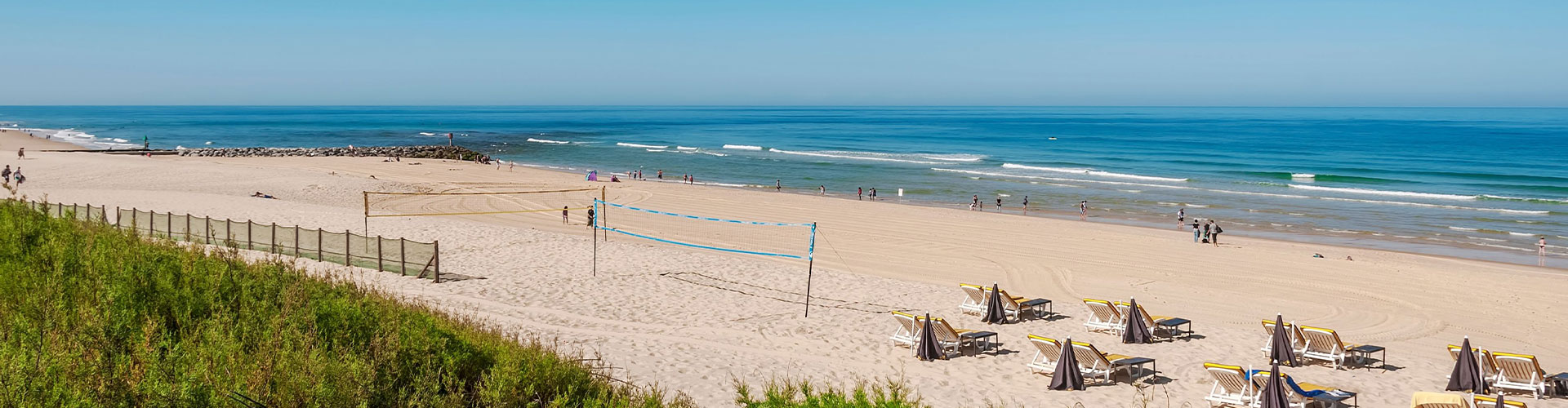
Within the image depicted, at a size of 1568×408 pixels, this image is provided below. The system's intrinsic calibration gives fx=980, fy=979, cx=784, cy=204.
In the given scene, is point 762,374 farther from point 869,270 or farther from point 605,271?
point 869,270

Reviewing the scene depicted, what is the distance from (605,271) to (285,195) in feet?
66.8

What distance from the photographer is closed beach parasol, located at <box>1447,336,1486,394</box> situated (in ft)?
38.2

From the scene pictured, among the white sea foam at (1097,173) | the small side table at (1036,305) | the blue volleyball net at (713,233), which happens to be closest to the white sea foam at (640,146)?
the white sea foam at (1097,173)

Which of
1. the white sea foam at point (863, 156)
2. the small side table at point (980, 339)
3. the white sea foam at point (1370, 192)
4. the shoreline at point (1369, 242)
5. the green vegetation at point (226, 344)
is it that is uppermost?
the green vegetation at point (226, 344)

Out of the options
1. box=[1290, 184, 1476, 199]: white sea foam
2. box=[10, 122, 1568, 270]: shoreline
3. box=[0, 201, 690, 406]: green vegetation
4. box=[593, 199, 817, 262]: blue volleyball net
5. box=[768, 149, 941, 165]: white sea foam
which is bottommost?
box=[593, 199, 817, 262]: blue volleyball net

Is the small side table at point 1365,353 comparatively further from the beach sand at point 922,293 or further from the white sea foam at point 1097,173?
the white sea foam at point 1097,173

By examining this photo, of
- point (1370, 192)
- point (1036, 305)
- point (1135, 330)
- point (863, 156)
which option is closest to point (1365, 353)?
point (1135, 330)

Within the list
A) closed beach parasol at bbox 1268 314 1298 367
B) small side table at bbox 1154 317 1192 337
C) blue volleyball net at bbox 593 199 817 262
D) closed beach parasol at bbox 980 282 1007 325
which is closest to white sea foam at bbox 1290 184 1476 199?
blue volleyball net at bbox 593 199 817 262

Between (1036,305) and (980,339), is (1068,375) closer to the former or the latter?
(980,339)

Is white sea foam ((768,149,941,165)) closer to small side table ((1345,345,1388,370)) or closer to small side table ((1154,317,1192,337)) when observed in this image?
small side table ((1154,317,1192,337))

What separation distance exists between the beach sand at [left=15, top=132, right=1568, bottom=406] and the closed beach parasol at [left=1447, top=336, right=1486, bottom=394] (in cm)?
45

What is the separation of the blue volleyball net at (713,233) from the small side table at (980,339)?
991cm

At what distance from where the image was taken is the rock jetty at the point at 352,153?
6194cm

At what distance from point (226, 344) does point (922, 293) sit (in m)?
13.5
